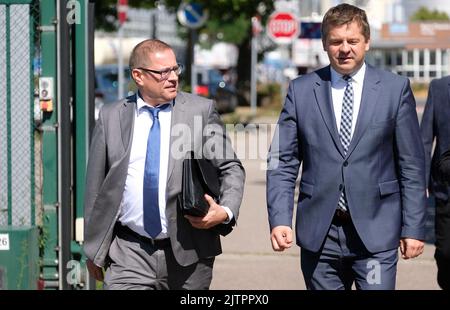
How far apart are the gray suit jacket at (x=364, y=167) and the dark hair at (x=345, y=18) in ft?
0.74

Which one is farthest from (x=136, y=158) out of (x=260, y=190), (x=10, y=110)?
(x=260, y=190)

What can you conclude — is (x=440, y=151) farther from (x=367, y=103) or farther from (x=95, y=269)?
(x=95, y=269)

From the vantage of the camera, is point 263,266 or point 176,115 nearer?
point 176,115

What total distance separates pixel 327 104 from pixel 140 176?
3.04 ft

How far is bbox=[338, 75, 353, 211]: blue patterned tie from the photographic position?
5.29 m

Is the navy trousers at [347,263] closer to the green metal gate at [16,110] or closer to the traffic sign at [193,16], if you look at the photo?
the green metal gate at [16,110]

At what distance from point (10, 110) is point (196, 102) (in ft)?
8.30

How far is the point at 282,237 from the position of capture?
17.2 ft

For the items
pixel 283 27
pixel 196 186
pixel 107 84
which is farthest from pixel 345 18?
pixel 107 84

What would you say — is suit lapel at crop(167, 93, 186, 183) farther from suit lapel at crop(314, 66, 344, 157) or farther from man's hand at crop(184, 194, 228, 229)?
suit lapel at crop(314, 66, 344, 157)

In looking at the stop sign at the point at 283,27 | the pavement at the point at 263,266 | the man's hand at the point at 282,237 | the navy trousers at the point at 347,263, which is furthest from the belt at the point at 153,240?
the stop sign at the point at 283,27

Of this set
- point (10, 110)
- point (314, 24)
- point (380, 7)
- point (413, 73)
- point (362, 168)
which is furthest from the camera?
point (380, 7)
